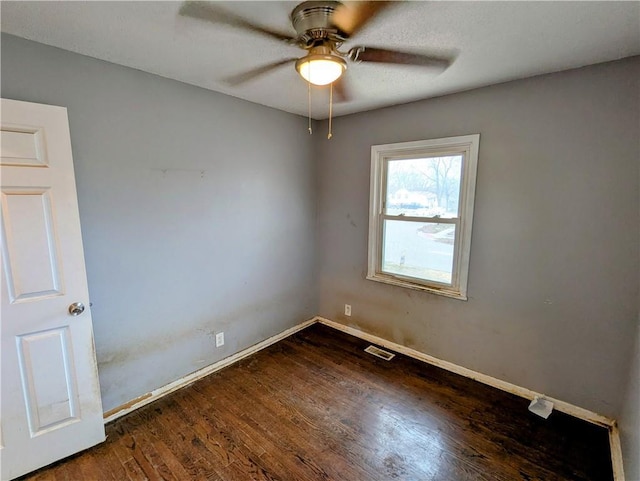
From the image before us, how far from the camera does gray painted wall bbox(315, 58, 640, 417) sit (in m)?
1.88

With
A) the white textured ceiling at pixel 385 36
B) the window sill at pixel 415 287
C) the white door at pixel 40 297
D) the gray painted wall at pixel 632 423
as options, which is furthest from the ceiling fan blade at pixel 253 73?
the gray painted wall at pixel 632 423

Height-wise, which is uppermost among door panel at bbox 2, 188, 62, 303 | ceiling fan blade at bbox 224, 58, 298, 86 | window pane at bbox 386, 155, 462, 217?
ceiling fan blade at bbox 224, 58, 298, 86

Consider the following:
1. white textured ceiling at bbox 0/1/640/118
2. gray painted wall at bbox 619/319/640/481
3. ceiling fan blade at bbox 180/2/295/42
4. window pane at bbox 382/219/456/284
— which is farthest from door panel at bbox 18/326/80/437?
Answer: gray painted wall at bbox 619/319/640/481

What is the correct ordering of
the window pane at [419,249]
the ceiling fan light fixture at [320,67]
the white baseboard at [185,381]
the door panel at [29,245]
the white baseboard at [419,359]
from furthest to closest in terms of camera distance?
the window pane at [419,249]
the white baseboard at [185,381]
the white baseboard at [419,359]
the door panel at [29,245]
the ceiling fan light fixture at [320,67]

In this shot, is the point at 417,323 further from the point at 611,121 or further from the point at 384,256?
the point at 611,121

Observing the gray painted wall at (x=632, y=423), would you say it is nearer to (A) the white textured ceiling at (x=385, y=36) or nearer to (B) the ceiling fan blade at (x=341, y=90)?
(A) the white textured ceiling at (x=385, y=36)

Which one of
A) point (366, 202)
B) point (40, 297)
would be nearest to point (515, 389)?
point (366, 202)

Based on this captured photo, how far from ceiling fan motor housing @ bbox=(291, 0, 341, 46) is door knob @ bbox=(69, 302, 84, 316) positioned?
1880 mm

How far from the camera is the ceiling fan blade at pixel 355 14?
4.25ft

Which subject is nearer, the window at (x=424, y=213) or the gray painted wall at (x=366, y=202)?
the gray painted wall at (x=366, y=202)

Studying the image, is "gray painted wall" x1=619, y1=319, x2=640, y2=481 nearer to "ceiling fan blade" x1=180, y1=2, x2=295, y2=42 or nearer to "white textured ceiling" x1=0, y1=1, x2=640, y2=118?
"white textured ceiling" x1=0, y1=1, x2=640, y2=118

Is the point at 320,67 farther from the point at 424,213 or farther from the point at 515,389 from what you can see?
the point at 515,389

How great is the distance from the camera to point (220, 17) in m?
1.43

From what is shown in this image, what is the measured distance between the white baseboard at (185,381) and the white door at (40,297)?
0.31 m
